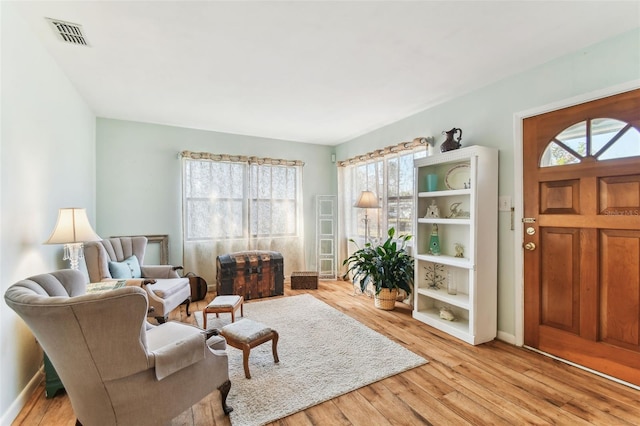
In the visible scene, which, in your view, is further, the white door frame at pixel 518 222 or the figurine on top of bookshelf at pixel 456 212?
the figurine on top of bookshelf at pixel 456 212

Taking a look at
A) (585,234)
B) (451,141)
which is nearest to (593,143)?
(585,234)

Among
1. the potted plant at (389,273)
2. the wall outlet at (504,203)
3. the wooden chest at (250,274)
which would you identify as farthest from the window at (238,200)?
the wall outlet at (504,203)

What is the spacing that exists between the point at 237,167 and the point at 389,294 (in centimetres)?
320

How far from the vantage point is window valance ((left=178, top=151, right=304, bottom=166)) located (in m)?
4.46

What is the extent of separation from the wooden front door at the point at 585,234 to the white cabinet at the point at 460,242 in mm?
306

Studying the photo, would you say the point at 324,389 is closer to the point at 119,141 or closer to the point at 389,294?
the point at 389,294

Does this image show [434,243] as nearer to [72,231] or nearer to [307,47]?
[307,47]

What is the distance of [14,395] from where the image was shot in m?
1.82

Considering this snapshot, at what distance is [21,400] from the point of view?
Result: 188 centimetres

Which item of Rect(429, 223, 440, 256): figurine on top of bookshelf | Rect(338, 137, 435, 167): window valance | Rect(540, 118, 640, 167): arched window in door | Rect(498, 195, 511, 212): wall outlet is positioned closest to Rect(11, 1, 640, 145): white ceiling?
Rect(338, 137, 435, 167): window valance

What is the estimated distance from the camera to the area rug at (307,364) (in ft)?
6.32

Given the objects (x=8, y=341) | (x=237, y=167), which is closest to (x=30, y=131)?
(x=8, y=341)

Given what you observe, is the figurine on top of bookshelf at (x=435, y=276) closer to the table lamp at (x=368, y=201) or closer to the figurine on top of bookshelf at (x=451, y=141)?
the table lamp at (x=368, y=201)

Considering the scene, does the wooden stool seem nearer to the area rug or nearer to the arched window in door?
the area rug
